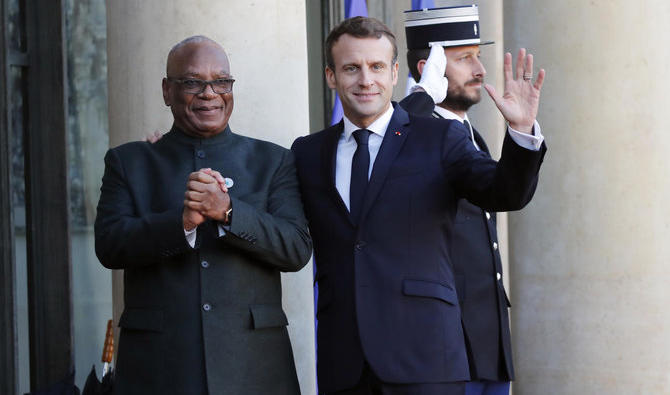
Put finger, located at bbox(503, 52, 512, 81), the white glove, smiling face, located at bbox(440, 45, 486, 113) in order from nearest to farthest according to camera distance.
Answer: finger, located at bbox(503, 52, 512, 81), the white glove, smiling face, located at bbox(440, 45, 486, 113)

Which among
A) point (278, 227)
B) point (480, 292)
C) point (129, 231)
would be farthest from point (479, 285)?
point (129, 231)

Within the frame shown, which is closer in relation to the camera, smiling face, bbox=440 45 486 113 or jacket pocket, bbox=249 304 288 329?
jacket pocket, bbox=249 304 288 329

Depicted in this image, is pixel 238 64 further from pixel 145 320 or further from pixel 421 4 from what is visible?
pixel 421 4

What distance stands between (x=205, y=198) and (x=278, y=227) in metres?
0.28

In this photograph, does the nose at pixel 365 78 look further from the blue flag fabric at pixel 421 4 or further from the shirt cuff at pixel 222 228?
the blue flag fabric at pixel 421 4

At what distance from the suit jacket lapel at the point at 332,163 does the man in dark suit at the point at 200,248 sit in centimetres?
12

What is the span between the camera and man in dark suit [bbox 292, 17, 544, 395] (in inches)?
144

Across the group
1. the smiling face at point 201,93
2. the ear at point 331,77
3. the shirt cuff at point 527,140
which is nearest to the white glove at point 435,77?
the ear at point 331,77

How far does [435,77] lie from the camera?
4.92 m

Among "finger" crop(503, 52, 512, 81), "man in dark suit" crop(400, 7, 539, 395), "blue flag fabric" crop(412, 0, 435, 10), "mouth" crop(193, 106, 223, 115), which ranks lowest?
"man in dark suit" crop(400, 7, 539, 395)

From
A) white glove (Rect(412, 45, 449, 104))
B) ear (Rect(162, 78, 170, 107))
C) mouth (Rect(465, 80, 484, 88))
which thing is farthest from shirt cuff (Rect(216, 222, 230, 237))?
mouth (Rect(465, 80, 484, 88))

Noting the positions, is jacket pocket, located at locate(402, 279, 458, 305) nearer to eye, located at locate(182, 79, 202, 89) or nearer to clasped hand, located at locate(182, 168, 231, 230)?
clasped hand, located at locate(182, 168, 231, 230)

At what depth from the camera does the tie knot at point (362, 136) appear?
3.84 meters

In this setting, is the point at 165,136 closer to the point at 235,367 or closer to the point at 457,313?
the point at 235,367
